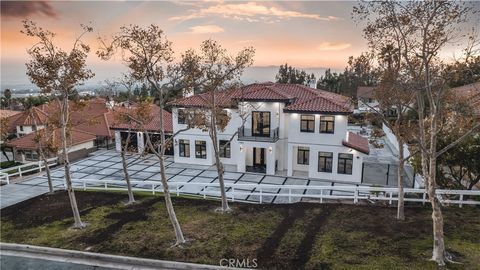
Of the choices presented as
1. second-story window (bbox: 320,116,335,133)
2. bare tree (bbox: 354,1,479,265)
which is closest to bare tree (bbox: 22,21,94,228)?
bare tree (bbox: 354,1,479,265)

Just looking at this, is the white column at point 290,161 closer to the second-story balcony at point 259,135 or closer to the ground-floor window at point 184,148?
the second-story balcony at point 259,135

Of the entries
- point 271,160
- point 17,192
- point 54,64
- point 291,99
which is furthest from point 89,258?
point 291,99

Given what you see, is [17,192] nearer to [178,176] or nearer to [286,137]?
[178,176]

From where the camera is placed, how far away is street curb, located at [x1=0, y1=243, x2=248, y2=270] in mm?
9789

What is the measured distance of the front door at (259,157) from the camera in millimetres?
23641

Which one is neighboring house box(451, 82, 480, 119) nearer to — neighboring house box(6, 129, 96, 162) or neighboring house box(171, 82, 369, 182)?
neighboring house box(171, 82, 369, 182)

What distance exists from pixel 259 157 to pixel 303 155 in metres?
3.23

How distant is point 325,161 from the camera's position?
2127cm

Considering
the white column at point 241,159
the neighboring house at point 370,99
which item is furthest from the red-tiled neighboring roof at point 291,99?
the neighboring house at point 370,99

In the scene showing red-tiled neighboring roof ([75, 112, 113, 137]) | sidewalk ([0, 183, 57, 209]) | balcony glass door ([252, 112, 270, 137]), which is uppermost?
balcony glass door ([252, 112, 270, 137])

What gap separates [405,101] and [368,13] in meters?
4.21

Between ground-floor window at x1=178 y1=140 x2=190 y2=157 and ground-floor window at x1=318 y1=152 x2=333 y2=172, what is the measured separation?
33.4ft

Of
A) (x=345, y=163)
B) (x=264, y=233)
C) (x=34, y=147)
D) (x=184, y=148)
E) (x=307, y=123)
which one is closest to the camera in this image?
(x=264, y=233)

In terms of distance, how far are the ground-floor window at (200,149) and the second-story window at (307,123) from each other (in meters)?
7.65
